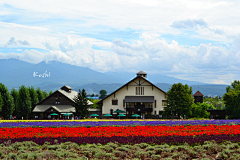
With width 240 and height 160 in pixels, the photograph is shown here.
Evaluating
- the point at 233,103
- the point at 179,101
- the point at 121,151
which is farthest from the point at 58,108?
the point at 121,151

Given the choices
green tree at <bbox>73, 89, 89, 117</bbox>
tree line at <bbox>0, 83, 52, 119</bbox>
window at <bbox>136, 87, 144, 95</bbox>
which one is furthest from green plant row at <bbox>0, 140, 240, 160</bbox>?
tree line at <bbox>0, 83, 52, 119</bbox>

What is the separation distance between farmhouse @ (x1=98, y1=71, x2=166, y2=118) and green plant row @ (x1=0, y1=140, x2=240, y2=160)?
192 feet

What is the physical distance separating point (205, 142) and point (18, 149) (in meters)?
11.2

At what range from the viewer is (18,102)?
79812 millimetres

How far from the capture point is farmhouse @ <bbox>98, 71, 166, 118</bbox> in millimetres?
76312

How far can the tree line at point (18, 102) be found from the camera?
7569cm

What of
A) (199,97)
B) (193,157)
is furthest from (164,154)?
(199,97)

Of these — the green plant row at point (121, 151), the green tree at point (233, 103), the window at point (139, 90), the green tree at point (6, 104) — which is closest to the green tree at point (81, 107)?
Answer: the window at point (139, 90)

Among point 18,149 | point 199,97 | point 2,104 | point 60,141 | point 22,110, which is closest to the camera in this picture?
point 18,149

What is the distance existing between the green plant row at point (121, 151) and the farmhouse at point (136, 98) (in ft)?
192

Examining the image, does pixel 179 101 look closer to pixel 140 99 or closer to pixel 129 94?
pixel 140 99

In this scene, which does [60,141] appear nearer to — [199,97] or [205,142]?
[205,142]

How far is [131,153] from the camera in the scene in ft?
53.3

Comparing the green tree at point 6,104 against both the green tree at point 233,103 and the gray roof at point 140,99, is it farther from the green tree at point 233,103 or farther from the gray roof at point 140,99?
the green tree at point 233,103
